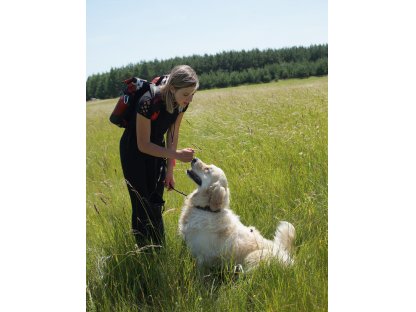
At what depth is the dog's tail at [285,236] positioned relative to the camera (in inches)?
140

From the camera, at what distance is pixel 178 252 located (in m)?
3.46

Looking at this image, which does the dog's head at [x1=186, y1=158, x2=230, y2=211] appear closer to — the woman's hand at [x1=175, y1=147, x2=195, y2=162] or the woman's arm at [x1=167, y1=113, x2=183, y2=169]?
the woman's arm at [x1=167, y1=113, x2=183, y2=169]

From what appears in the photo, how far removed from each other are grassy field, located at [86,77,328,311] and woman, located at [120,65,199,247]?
163 millimetres

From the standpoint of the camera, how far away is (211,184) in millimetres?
3820

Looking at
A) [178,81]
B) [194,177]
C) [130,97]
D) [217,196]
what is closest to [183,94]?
[178,81]

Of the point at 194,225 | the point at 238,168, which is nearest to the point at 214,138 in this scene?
the point at 238,168

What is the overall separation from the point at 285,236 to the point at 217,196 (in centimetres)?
71

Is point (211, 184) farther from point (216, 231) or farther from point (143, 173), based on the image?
point (143, 173)

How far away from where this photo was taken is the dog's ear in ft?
12.3

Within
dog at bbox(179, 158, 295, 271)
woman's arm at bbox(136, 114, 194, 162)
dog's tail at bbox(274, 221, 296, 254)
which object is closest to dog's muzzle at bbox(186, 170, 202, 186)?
dog at bbox(179, 158, 295, 271)

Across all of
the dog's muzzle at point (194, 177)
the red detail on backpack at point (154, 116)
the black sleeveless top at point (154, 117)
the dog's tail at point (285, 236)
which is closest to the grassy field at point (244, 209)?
the dog's tail at point (285, 236)
